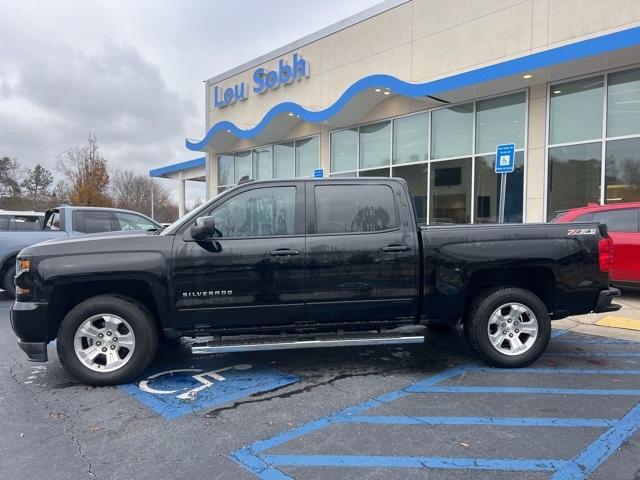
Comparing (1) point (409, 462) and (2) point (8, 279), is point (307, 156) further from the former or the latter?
(1) point (409, 462)

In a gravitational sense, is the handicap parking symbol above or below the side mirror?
below

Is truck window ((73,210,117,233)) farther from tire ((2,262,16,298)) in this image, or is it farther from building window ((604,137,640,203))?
building window ((604,137,640,203))

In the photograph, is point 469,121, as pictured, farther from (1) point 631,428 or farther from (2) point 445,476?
(2) point 445,476

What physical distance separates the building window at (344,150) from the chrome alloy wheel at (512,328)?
1182 cm

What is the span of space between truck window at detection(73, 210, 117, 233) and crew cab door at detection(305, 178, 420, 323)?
6627mm

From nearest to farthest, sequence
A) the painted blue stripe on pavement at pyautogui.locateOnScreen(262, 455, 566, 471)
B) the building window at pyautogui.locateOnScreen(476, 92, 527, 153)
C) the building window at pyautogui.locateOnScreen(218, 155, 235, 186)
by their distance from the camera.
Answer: the painted blue stripe on pavement at pyautogui.locateOnScreen(262, 455, 566, 471), the building window at pyautogui.locateOnScreen(476, 92, 527, 153), the building window at pyautogui.locateOnScreen(218, 155, 235, 186)

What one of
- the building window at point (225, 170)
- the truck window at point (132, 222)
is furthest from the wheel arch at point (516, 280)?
the building window at point (225, 170)

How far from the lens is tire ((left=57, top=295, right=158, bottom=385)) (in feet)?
14.0

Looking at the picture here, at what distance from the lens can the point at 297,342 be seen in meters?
4.43

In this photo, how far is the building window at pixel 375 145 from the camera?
15148 mm

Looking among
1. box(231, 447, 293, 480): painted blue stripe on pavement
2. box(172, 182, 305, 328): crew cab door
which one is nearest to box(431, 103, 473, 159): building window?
box(172, 182, 305, 328): crew cab door

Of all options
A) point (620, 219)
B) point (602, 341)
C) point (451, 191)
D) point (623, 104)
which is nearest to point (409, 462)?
point (602, 341)

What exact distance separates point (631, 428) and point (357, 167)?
13237 millimetres

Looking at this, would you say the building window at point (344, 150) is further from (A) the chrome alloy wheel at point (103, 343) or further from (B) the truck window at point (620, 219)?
(A) the chrome alloy wheel at point (103, 343)
